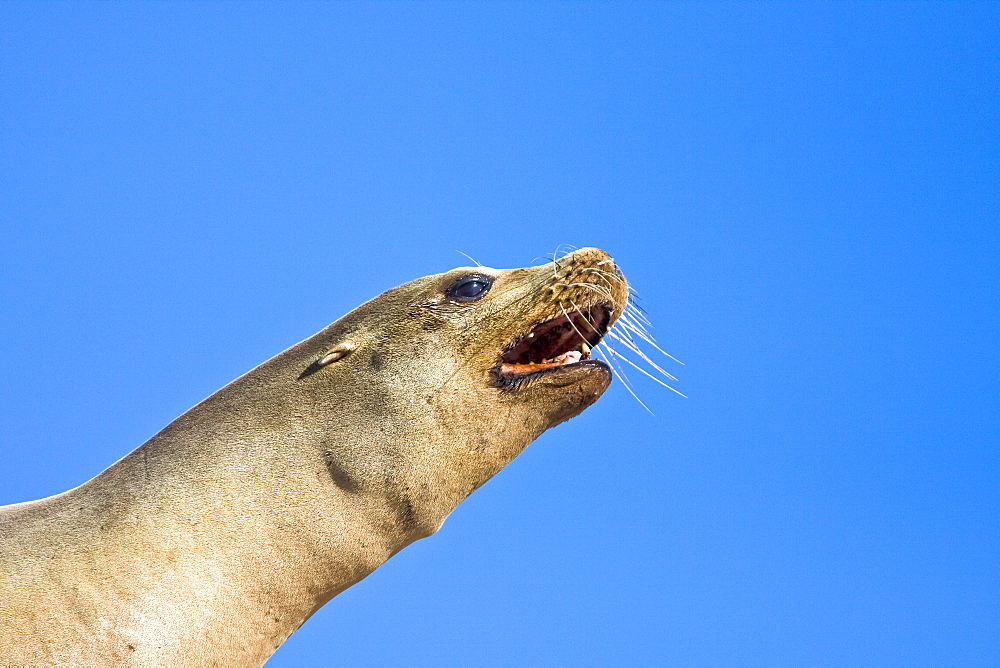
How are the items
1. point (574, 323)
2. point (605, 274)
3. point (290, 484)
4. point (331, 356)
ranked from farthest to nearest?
point (605, 274), point (574, 323), point (331, 356), point (290, 484)

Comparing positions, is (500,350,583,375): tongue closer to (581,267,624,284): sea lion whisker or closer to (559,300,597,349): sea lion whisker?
(559,300,597,349): sea lion whisker

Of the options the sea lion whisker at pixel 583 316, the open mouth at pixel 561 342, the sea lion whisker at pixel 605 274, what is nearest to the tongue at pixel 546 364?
the open mouth at pixel 561 342

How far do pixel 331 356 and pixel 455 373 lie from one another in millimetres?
671

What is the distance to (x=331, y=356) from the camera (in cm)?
632

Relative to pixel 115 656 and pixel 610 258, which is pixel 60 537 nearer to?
pixel 115 656

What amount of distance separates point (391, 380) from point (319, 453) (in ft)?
1.84

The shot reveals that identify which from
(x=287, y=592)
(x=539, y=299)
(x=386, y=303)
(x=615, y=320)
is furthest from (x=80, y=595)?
(x=615, y=320)

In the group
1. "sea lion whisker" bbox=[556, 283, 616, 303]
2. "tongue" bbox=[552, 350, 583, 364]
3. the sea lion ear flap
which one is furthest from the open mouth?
the sea lion ear flap

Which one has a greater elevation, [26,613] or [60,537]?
[60,537]

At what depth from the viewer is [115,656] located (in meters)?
5.41

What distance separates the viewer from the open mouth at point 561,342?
22.1ft

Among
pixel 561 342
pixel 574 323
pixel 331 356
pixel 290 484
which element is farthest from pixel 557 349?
pixel 290 484

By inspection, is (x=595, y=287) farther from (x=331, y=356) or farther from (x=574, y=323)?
(x=331, y=356)

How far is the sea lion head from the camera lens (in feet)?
20.0
